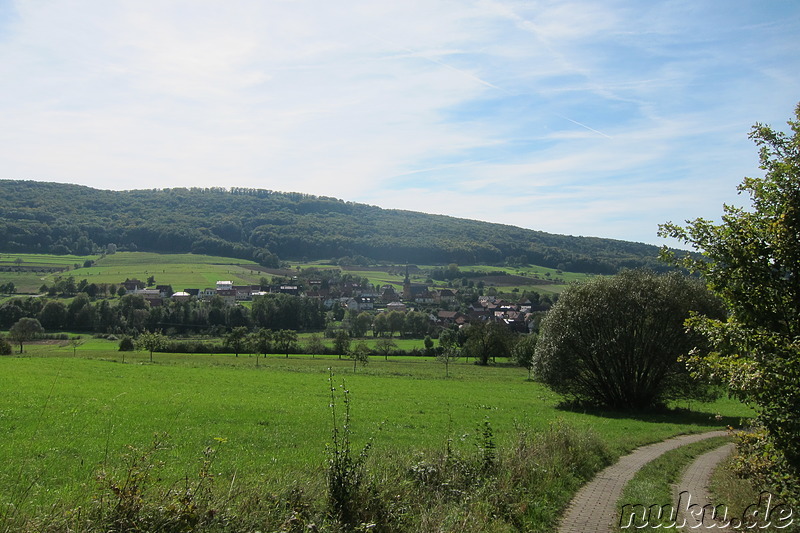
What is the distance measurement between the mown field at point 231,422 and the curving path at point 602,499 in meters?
2.20

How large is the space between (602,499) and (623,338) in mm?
20189

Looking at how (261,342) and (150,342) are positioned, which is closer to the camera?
(150,342)

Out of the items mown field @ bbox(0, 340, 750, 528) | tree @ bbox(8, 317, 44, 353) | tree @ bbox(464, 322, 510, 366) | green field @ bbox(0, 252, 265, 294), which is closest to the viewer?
mown field @ bbox(0, 340, 750, 528)

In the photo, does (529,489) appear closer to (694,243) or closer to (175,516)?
(694,243)

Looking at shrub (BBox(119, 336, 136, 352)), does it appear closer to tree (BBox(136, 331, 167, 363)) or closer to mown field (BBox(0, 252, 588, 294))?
tree (BBox(136, 331, 167, 363))

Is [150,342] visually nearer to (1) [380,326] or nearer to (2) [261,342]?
(2) [261,342]

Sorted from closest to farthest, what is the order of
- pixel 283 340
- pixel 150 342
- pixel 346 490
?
pixel 346 490
pixel 150 342
pixel 283 340

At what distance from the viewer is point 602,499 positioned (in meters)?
10.8

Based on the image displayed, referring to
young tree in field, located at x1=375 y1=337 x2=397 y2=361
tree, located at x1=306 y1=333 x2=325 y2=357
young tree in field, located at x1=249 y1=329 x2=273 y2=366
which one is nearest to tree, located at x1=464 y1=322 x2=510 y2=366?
young tree in field, located at x1=375 y1=337 x2=397 y2=361

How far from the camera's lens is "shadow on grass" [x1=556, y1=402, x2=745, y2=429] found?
27.0 m

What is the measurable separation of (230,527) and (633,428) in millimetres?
22113

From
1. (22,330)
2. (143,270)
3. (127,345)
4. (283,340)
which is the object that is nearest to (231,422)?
(283,340)

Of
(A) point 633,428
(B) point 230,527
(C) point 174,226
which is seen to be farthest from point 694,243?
(C) point 174,226

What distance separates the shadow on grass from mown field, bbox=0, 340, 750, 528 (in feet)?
0.54
